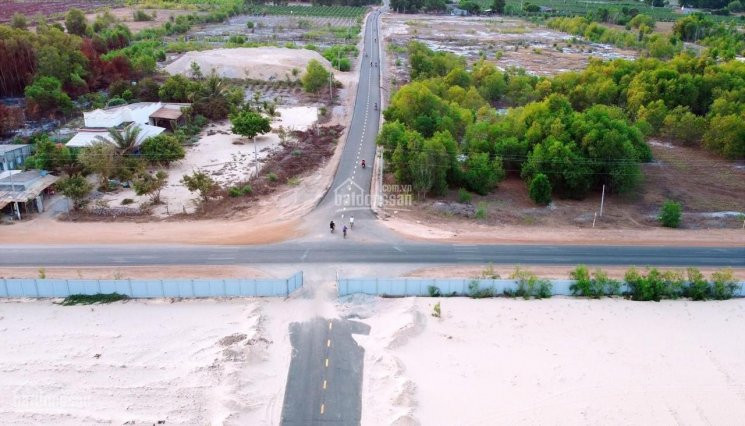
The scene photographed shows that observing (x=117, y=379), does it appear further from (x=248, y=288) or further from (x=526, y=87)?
(x=526, y=87)

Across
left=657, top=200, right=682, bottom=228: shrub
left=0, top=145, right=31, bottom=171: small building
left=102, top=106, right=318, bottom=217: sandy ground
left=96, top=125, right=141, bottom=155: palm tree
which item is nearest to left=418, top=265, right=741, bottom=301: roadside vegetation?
left=657, top=200, right=682, bottom=228: shrub

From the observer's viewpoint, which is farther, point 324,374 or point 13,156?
point 13,156

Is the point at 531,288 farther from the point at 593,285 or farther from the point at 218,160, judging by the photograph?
the point at 218,160

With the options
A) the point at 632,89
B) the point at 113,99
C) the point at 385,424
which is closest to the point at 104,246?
the point at 385,424

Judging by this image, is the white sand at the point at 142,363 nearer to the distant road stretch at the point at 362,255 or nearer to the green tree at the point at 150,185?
the distant road stretch at the point at 362,255

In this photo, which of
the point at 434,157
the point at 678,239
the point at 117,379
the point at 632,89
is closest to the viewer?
the point at 117,379

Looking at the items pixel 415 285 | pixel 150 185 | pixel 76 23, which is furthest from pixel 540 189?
pixel 76 23
